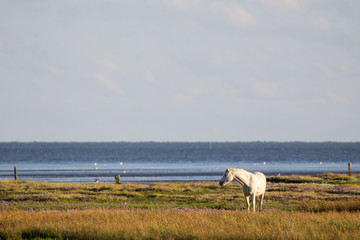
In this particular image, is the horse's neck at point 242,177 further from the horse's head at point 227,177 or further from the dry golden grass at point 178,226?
the dry golden grass at point 178,226

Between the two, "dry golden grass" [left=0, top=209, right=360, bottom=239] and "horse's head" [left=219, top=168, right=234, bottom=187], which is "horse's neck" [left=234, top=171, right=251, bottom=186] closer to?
"horse's head" [left=219, top=168, right=234, bottom=187]

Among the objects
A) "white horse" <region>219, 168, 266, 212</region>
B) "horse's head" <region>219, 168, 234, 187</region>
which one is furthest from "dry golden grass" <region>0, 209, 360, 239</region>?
"white horse" <region>219, 168, 266, 212</region>

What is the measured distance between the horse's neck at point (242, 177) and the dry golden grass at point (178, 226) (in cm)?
174

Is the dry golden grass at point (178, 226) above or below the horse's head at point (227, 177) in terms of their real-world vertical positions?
below

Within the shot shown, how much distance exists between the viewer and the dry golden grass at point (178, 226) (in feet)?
53.3

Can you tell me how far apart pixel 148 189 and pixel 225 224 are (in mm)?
24237

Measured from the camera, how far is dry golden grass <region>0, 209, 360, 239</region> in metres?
16.2

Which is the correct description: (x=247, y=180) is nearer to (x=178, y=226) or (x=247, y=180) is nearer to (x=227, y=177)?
(x=227, y=177)

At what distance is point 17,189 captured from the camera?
40844 millimetres

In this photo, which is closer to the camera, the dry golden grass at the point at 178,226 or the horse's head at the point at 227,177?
the dry golden grass at the point at 178,226

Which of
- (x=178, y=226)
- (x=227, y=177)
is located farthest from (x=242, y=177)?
(x=178, y=226)

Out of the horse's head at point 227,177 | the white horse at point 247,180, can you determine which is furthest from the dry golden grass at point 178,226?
the white horse at point 247,180

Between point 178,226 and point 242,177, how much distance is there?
5.25 meters

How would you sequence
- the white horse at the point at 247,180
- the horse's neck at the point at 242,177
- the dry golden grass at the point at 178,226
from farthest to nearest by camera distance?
the horse's neck at the point at 242,177 < the white horse at the point at 247,180 < the dry golden grass at the point at 178,226
